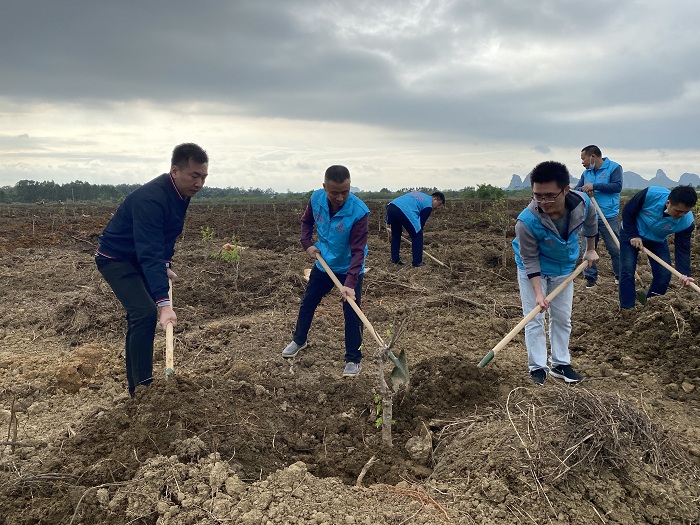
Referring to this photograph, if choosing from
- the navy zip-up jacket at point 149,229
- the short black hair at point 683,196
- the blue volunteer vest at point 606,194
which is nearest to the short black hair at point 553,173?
the short black hair at point 683,196

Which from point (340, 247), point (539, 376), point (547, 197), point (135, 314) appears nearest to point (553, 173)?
point (547, 197)

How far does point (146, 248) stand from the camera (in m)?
2.97

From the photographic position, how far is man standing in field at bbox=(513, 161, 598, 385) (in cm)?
315

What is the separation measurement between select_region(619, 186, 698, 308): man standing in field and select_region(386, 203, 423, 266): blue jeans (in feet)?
11.0

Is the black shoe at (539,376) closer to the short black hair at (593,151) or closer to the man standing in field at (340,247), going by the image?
the man standing in field at (340,247)

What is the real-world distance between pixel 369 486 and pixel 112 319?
399cm

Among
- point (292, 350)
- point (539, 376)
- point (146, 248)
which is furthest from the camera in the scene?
point (292, 350)

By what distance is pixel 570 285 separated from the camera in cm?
359

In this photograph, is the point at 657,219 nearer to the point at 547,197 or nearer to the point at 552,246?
the point at 552,246

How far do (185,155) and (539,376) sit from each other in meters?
2.85

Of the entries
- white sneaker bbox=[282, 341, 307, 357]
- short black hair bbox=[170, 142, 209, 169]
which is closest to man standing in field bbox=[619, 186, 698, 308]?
white sneaker bbox=[282, 341, 307, 357]

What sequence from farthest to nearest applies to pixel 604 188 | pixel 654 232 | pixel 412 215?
1. pixel 412 215
2. pixel 604 188
3. pixel 654 232

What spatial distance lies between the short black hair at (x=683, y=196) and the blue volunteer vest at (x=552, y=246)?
1560mm

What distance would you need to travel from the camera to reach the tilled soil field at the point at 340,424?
2184 mm
